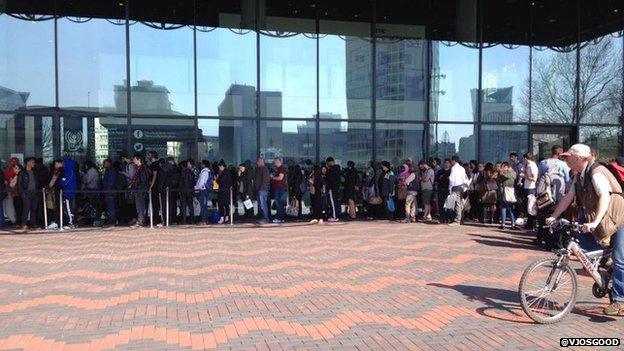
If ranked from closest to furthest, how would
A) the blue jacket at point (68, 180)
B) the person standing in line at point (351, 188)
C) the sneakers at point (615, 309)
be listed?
the sneakers at point (615, 309) < the blue jacket at point (68, 180) < the person standing in line at point (351, 188)

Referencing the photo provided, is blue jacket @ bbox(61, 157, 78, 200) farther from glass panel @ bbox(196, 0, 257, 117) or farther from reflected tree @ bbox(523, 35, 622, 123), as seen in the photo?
reflected tree @ bbox(523, 35, 622, 123)

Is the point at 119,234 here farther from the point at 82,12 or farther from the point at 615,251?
the point at 615,251

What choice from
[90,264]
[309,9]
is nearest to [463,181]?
[309,9]

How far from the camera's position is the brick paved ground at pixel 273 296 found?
5.06m

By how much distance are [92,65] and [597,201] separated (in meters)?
12.8

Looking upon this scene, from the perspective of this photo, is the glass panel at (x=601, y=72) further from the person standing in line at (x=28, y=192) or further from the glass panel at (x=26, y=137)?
the person standing in line at (x=28, y=192)

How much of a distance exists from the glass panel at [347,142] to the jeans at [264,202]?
2431 millimetres

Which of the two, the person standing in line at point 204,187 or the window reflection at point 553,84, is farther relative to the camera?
the window reflection at point 553,84

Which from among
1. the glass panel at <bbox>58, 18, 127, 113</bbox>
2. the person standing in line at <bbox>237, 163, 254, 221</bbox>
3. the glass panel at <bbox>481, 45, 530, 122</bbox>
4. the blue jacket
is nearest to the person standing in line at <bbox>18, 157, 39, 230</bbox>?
the blue jacket

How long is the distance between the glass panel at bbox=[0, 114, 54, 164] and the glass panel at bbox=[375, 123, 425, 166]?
880 centimetres

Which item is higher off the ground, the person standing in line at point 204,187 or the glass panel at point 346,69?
the glass panel at point 346,69

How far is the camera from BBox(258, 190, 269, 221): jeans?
13.9 meters

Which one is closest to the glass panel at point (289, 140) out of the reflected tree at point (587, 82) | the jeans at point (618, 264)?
the reflected tree at point (587, 82)

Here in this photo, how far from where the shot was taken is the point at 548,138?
56.5ft
